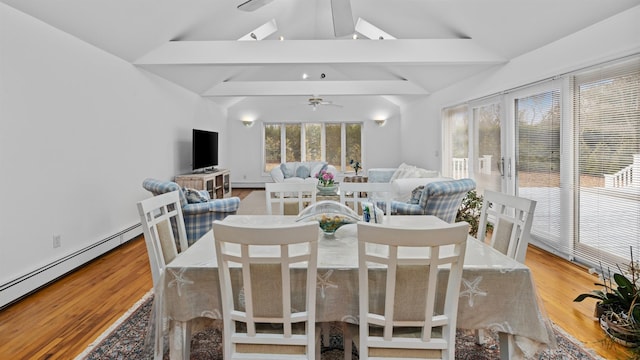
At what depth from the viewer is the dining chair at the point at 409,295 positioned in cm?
119

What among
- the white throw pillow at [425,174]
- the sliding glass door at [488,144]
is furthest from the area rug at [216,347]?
the white throw pillow at [425,174]

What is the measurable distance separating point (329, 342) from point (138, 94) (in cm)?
424

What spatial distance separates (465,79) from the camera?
5.70 m

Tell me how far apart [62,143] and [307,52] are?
2806 millimetres

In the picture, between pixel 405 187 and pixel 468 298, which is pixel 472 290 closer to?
pixel 468 298

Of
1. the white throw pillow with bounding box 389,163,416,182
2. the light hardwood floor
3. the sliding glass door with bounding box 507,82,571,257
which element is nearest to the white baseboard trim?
the white throw pillow with bounding box 389,163,416,182

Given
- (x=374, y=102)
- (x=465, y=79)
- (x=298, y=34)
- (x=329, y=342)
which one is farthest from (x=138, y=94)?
(x=374, y=102)

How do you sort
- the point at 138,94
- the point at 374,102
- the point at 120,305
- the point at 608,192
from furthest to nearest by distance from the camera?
the point at 374,102, the point at 138,94, the point at 608,192, the point at 120,305

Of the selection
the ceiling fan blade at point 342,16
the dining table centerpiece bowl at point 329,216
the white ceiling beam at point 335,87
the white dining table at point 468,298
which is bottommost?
the white dining table at point 468,298

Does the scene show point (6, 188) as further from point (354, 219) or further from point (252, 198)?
point (252, 198)

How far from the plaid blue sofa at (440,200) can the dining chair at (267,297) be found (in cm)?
208

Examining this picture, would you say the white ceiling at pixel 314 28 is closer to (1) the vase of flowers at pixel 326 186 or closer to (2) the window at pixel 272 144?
(1) the vase of flowers at pixel 326 186

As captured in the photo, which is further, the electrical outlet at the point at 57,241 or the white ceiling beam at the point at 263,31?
the white ceiling beam at the point at 263,31

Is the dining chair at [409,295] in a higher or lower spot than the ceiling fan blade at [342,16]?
lower
